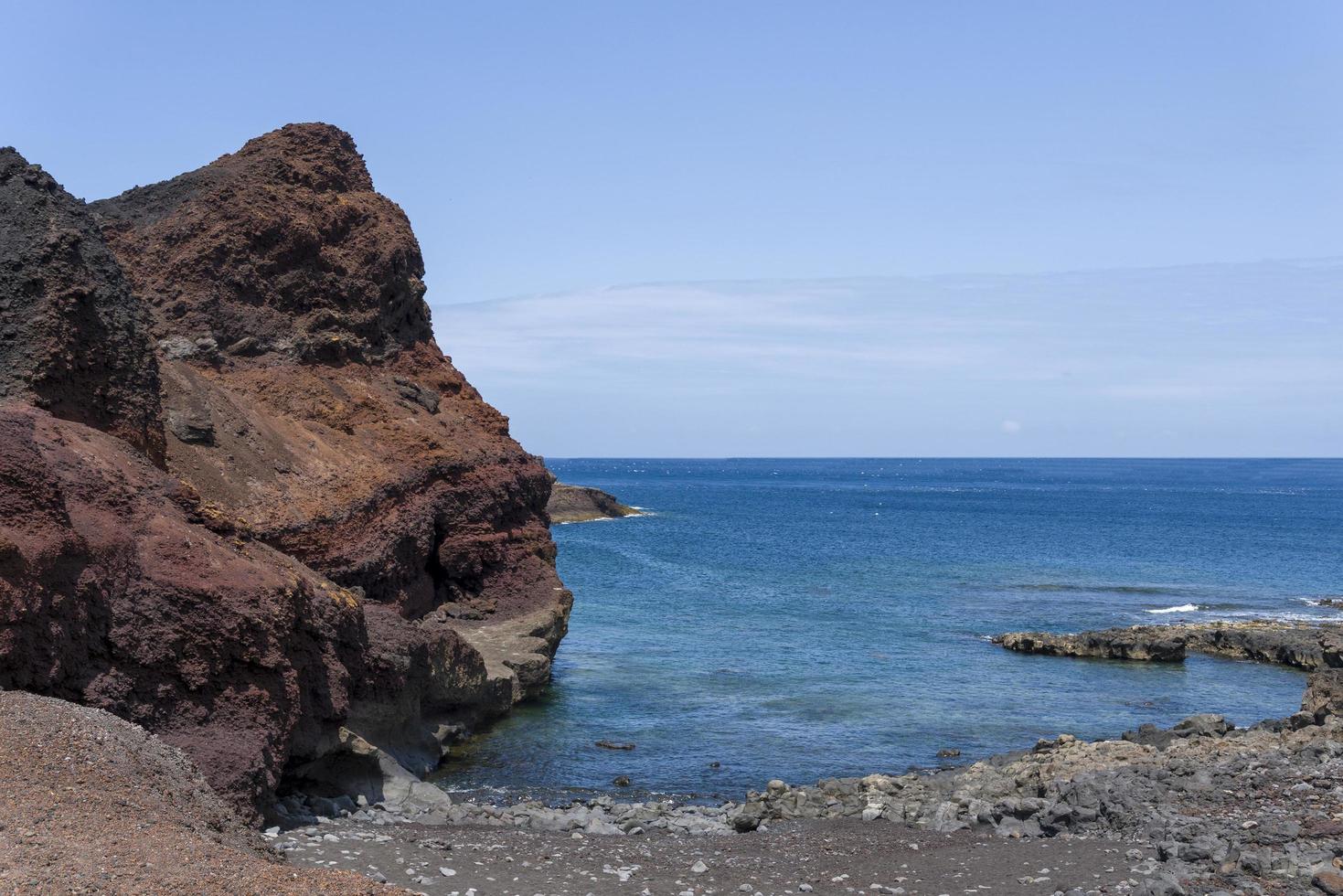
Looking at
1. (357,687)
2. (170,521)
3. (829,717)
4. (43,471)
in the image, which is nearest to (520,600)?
(829,717)

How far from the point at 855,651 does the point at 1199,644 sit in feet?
45.3

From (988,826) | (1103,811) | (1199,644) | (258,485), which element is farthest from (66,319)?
(1199,644)

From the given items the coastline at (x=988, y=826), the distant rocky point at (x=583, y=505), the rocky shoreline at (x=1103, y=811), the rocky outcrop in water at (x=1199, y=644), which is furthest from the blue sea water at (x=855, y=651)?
the distant rocky point at (x=583, y=505)

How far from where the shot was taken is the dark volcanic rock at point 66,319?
1797 centimetres

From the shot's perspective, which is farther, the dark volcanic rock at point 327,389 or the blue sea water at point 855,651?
the blue sea water at point 855,651

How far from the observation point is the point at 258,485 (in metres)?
25.1

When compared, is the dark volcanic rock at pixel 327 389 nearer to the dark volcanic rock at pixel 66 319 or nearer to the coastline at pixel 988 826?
the dark volcanic rock at pixel 66 319

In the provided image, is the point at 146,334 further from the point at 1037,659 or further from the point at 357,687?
the point at 1037,659

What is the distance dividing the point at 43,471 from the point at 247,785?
487cm

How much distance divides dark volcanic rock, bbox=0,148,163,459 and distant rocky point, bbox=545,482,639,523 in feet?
314

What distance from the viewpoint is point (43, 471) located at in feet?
47.7

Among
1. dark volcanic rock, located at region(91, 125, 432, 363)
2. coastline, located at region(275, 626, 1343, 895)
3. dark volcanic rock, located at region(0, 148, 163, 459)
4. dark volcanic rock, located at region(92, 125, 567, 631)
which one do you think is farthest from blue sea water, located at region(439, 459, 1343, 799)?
dark volcanic rock, located at region(91, 125, 432, 363)

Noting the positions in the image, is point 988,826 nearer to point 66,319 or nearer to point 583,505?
point 66,319

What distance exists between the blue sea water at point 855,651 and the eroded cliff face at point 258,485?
148 inches
